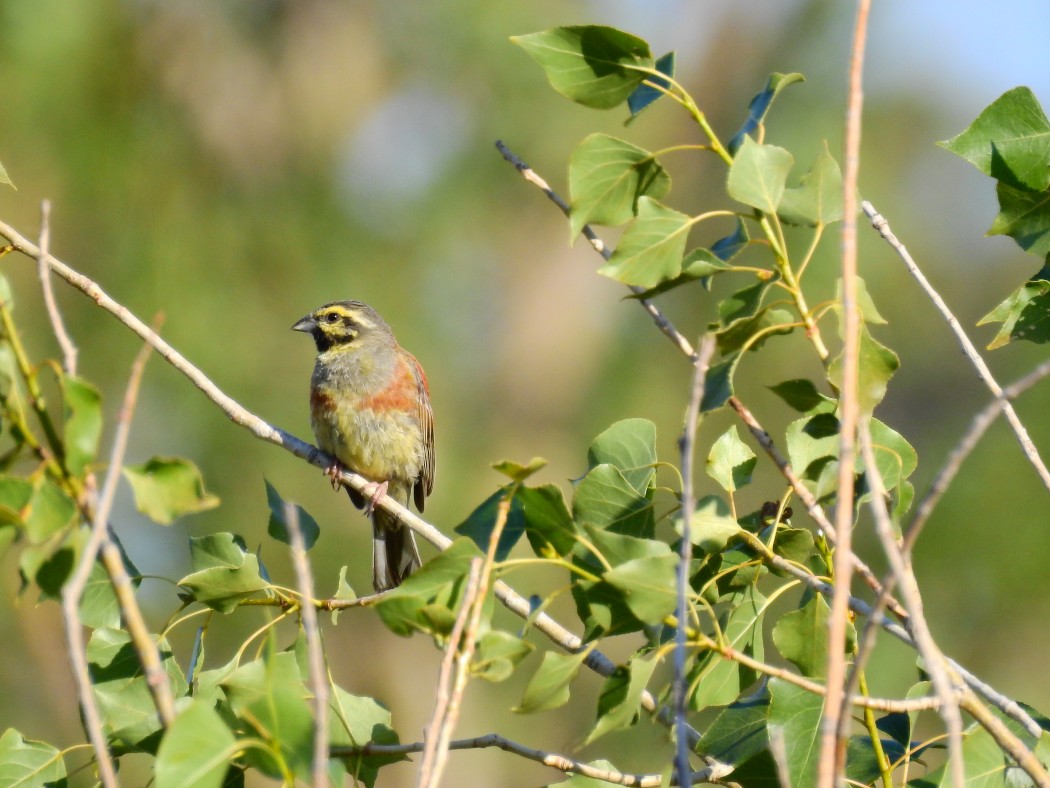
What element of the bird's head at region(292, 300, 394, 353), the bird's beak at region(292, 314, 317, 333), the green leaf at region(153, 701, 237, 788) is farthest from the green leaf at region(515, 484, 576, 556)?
the bird's beak at region(292, 314, 317, 333)

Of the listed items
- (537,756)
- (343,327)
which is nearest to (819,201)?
(537,756)

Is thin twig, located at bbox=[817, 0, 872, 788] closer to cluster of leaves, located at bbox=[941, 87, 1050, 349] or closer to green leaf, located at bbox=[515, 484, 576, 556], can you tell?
green leaf, located at bbox=[515, 484, 576, 556]

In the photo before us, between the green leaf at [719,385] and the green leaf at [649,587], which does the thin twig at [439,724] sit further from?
the green leaf at [719,385]

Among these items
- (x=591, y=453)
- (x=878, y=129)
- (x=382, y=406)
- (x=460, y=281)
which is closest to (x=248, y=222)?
(x=460, y=281)

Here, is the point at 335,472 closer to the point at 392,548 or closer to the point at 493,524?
the point at 392,548

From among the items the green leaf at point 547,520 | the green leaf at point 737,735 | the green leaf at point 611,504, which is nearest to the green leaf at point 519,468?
the green leaf at point 547,520

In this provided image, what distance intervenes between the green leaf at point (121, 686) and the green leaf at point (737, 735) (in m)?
1.09

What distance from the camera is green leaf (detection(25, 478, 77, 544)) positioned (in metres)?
1.67

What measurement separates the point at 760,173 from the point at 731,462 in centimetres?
72

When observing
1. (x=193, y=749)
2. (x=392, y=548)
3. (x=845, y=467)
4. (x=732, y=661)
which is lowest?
(x=392, y=548)

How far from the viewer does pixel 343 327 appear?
6234 mm

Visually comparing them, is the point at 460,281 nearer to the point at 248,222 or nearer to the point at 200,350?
the point at 248,222

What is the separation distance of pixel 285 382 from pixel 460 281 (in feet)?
11.8

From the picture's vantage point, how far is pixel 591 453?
2654 mm
